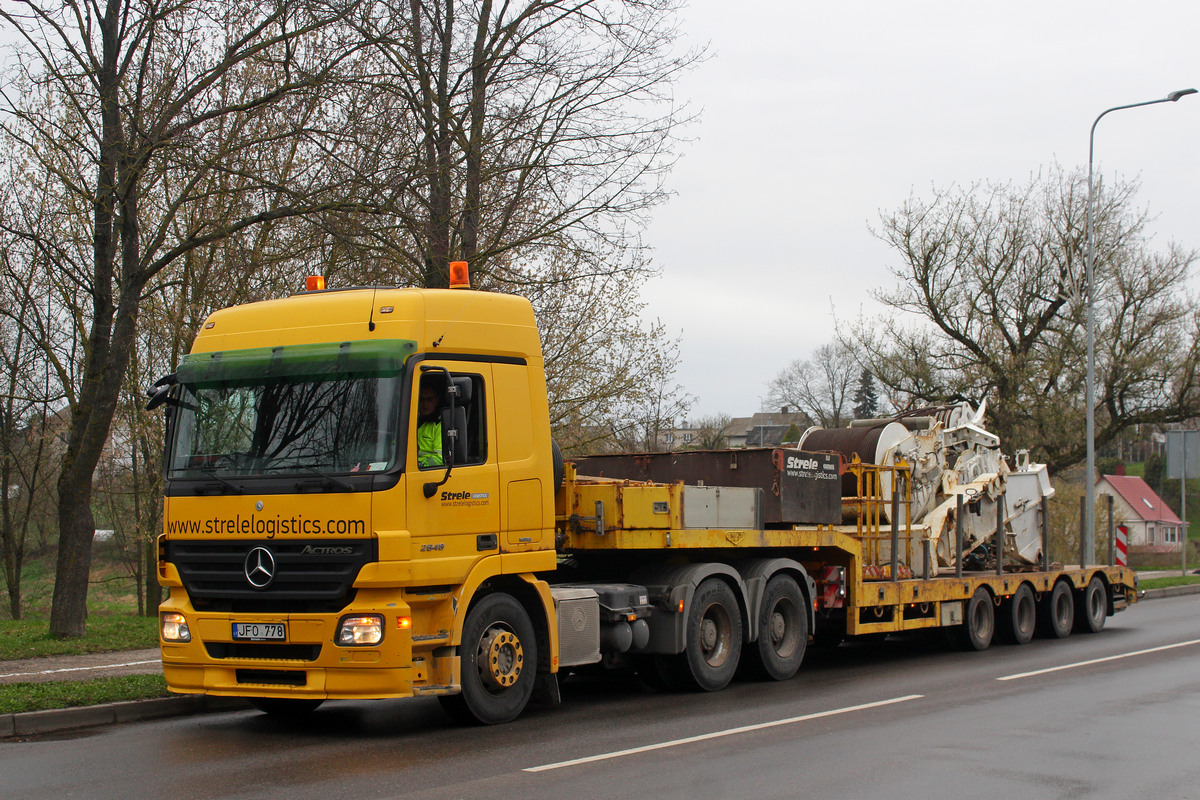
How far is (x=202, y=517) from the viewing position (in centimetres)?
894

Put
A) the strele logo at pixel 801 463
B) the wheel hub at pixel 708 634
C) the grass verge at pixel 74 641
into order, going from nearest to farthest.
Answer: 1. the wheel hub at pixel 708 634
2. the strele logo at pixel 801 463
3. the grass verge at pixel 74 641

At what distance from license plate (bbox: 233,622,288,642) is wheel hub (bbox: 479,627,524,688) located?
1499 mm

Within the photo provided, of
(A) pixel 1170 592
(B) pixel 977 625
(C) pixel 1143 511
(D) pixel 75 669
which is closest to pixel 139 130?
(D) pixel 75 669

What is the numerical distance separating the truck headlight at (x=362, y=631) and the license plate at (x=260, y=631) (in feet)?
1.53

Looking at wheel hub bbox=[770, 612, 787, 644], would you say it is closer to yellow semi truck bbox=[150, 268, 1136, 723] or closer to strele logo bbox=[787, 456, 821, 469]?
yellow semi truck bbox=[150, 268, 1136, 723]

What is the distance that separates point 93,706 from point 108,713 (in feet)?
0.43

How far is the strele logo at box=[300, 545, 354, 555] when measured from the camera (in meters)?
8.43

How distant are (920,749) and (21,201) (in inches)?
740

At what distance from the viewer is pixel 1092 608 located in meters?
18.0

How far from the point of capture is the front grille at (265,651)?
8.58 metres

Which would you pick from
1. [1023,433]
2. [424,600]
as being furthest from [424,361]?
[1023,433]

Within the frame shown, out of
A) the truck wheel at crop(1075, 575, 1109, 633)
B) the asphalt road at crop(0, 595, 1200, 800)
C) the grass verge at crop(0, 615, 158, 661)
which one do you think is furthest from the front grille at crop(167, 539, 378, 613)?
the truck wheel at crop(1075, 575, 1109, 633)

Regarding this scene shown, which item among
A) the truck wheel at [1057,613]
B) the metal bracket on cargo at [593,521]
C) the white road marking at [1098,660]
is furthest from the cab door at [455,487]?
the truck wheel at [1057,613]

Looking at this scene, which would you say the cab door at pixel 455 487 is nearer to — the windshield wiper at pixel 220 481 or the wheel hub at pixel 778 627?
the windshield wiper at pixel 220 481
